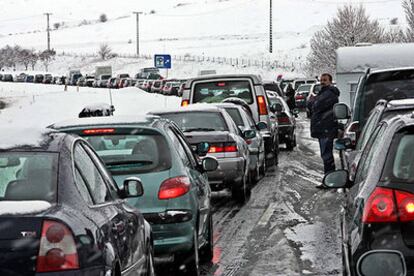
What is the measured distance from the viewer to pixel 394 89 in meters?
13.2

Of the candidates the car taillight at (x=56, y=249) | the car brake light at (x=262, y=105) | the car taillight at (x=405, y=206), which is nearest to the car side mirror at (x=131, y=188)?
the car taillight at (x=56, y=249)

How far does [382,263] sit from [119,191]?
2.53 meters

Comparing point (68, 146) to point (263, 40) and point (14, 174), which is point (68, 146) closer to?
point (14, 174)

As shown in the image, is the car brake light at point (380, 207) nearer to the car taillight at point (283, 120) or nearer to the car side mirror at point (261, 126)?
the car side mirror at point (261, 126)

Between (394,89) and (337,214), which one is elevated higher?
(394,89)

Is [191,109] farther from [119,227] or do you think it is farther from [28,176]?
[28,176]

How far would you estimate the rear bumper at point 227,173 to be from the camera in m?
14.9

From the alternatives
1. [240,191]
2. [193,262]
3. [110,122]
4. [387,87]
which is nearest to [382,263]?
Answer: [193,262]

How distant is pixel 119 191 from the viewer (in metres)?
7.32

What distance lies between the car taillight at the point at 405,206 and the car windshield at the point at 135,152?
374 cm

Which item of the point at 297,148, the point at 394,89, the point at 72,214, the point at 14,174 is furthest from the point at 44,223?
the point at 297,148

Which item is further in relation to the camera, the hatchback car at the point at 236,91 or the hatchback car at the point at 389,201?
the hatchback car at the point at 236,91

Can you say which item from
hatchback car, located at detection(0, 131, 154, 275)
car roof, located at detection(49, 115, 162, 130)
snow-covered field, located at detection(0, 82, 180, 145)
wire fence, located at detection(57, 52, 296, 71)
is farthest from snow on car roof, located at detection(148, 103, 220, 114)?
wire fence, located at detection(57, 52, 296, 71)

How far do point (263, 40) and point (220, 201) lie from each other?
13908 centimetres
